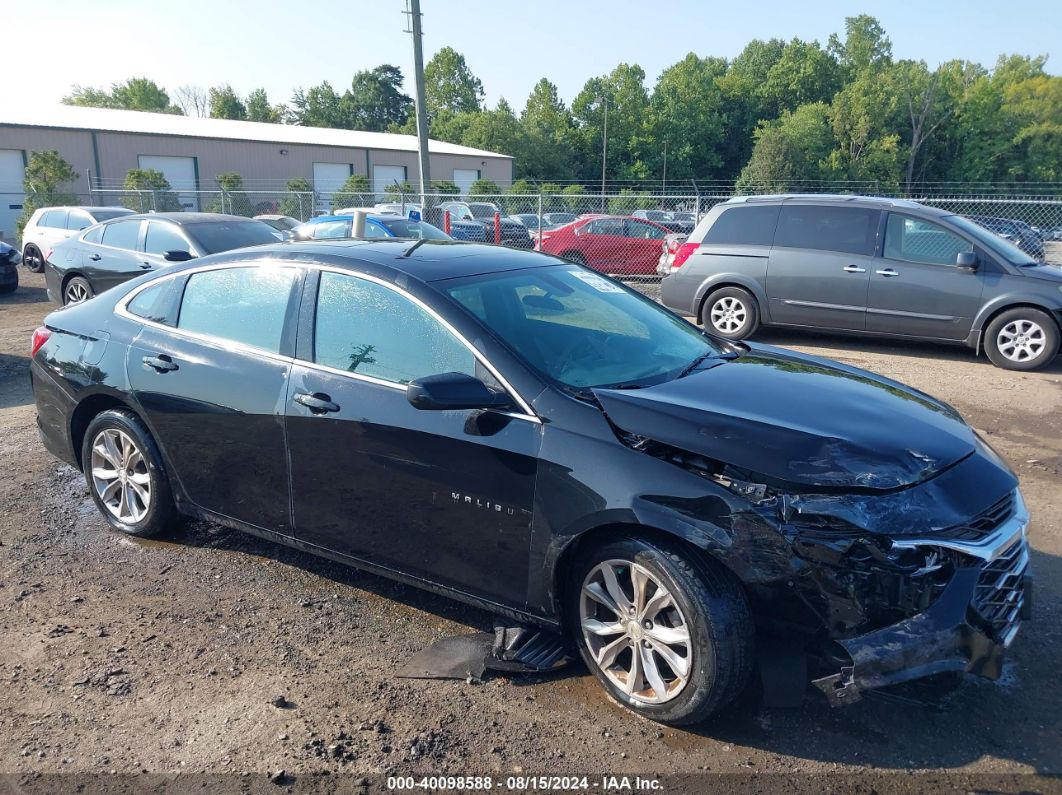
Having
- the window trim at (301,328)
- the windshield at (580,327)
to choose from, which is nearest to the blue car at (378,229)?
the window trim at (301,328)

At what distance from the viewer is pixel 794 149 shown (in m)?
57.5

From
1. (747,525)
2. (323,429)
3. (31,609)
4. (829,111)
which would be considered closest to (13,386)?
(31,609)

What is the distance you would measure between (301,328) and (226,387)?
51 centimetres

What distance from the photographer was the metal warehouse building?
34906 mm

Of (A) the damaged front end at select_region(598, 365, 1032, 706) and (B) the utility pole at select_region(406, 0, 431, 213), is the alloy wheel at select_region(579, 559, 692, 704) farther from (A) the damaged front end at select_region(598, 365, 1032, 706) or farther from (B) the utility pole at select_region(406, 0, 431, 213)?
(B) the utility pole at select_region(406, 0, 431, 213)

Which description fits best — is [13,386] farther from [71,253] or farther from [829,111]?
[829,111]

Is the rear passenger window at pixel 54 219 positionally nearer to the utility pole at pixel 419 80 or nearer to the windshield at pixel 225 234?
the utility pole at pixel 419 80

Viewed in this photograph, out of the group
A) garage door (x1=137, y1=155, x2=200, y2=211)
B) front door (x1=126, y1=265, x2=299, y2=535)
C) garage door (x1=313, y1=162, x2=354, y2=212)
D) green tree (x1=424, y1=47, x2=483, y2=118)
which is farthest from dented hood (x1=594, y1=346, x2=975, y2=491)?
green tree (x1=424, y1=47, x2=483, y2=118)

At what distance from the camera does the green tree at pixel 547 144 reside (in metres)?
63.2

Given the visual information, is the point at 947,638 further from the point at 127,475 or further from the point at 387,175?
the point at 387,175

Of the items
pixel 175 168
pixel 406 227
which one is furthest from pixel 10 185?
pixel 406 227

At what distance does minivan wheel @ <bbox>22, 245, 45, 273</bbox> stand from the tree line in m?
43.7

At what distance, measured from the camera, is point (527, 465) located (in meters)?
3.21

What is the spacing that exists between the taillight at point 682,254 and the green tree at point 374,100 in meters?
83.3
